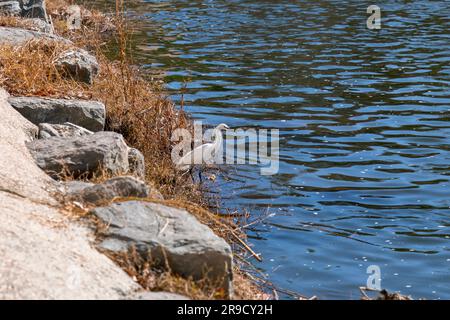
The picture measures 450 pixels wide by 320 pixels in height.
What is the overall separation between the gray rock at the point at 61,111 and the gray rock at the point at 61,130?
302 mm

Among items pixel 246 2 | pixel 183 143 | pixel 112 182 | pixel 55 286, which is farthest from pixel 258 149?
pixel 246 2

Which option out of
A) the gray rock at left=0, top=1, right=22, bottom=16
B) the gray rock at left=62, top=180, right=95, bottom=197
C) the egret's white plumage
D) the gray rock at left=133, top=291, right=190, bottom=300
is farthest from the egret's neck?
the gray rock at left=0, top=1, right=22, bottom=16

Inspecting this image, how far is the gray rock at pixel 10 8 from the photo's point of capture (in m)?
15.2

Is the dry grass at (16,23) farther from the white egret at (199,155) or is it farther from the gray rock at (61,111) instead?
the white egret at (199,155)

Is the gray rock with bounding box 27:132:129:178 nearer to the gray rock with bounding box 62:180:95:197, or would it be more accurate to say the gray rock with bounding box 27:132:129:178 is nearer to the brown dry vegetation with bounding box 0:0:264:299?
the gray rock with bounding box 62:180:95:197

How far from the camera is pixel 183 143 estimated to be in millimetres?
11195

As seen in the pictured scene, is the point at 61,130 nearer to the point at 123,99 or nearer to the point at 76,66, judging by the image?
the point at 123,99

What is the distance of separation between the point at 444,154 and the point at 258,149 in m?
2.66

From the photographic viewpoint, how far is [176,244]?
257 inches

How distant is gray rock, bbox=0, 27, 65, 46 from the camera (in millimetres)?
11635

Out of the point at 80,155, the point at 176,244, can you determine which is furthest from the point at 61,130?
the point at 176,244

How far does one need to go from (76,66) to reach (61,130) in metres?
1.98

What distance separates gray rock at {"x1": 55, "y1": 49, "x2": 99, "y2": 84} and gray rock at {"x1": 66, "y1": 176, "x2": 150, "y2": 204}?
3.83 metres

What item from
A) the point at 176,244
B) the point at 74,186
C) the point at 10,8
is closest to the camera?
the point at 176,244
